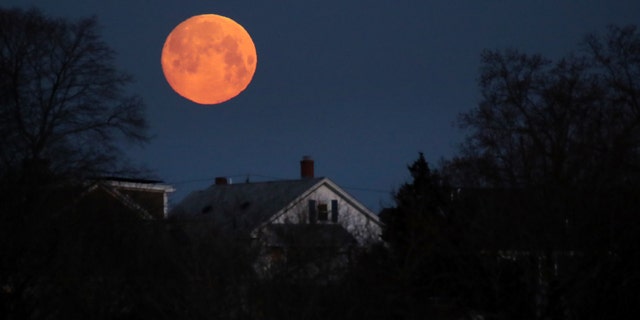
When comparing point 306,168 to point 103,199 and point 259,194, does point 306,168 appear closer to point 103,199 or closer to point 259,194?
point 259,194

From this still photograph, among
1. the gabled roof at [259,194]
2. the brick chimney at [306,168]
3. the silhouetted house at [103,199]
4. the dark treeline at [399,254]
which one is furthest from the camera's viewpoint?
the brick chimney at [306,168]

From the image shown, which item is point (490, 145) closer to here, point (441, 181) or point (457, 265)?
point (441, 181)

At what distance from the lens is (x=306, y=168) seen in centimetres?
5153

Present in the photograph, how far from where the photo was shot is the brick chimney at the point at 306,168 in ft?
169

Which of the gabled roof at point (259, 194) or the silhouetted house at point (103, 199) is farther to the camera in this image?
the gabled roof at point (259, 194)

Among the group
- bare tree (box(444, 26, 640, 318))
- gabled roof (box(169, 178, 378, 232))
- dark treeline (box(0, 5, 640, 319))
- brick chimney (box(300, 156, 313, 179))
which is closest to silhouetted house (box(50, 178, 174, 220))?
dark treeline (box(0, 5, 640, 319))

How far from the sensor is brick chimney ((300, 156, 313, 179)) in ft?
169

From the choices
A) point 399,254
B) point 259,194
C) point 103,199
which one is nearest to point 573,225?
point 399,254

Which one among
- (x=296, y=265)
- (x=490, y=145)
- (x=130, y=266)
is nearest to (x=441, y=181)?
(x=490, y=145)

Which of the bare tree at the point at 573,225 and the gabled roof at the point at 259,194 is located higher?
the gabled roof at the point at 259,194

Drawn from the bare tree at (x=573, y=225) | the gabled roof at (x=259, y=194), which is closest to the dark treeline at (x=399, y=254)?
the bare tree at (x=573, y=225)

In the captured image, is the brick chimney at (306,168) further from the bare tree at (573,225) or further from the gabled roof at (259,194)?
the bare tree at (573,225)

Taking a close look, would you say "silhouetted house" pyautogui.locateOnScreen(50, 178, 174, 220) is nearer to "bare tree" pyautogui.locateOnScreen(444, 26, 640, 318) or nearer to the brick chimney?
"bare tree" pyautogui.locateOnScreen(444, 26, 640, 318)

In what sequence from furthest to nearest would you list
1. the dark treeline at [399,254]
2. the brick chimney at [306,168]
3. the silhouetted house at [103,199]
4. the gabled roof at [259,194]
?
the brick chimney at [306,168]
the gabled roof at [259,194]
the silhouetted house at [103,199]
the dark treeline at [399,254]
